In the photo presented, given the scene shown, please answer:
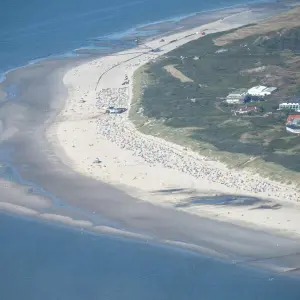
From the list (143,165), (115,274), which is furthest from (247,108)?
(115,274)

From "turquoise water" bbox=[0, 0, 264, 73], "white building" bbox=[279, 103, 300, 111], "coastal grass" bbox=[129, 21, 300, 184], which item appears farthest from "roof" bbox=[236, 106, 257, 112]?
"turquoise water" bbox=[0, 0, 264, 73]

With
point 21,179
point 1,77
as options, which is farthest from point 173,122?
point 1,77

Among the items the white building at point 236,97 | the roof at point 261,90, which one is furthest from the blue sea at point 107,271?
the roof at point 261,90

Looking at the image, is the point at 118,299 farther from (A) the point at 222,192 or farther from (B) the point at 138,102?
(B) the point at 138,102

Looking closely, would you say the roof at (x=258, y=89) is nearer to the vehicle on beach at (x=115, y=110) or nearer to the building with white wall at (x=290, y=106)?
the building with white wall at (x=290, y=106)

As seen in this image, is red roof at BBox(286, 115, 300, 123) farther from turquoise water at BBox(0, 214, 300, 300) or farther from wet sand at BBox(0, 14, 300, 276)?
turquoise water at BBox(0, 214, 300, 300)
